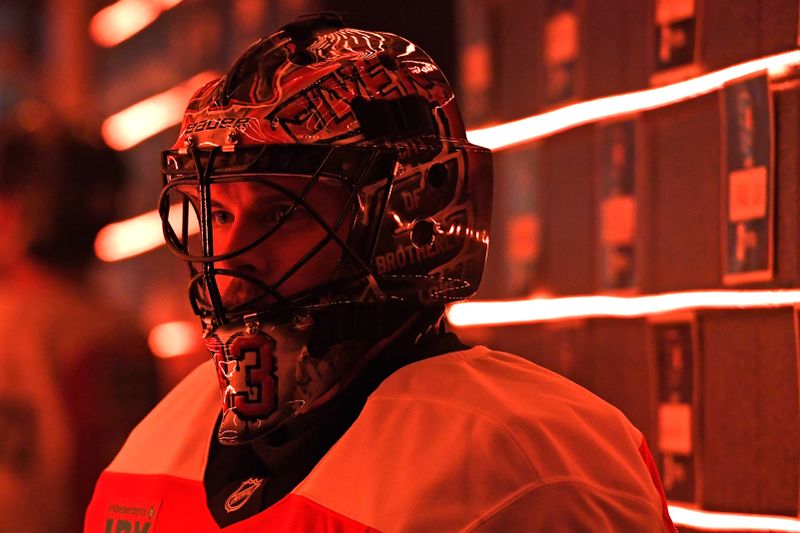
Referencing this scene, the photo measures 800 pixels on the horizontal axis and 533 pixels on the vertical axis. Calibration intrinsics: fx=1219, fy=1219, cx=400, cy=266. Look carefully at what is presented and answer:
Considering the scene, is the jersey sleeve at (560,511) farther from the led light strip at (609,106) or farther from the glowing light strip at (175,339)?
the glowing light strip at (175,339)

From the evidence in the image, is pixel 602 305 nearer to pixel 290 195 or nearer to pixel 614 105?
pixel 614 105

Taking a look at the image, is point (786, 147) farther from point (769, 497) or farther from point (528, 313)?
point (528, 313)

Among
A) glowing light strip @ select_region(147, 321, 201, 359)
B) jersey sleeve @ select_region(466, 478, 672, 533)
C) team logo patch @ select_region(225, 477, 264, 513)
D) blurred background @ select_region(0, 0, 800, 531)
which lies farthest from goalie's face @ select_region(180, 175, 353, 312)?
glowing light strip @ select_region(147, 321, 201, 359)

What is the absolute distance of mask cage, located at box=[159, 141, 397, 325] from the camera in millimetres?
1442

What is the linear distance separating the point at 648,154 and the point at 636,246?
6.0 inches

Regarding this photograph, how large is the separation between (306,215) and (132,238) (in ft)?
10.2

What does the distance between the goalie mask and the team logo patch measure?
0.18ft

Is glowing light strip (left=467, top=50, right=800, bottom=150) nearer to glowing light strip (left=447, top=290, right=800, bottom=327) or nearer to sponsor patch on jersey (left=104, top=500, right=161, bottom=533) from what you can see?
glowing light strip (left=447, top=290, right=800, bottom=327)

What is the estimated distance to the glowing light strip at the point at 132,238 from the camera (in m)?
4.23

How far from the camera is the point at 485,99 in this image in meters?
2.51

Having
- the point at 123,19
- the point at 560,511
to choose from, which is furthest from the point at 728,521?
the point at 123,19

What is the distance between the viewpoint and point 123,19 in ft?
15.5

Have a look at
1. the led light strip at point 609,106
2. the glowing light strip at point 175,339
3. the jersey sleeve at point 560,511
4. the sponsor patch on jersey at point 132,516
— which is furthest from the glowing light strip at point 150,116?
the jersey sleeve at point 560,511

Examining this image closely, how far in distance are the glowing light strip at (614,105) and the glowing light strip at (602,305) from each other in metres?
0.31
